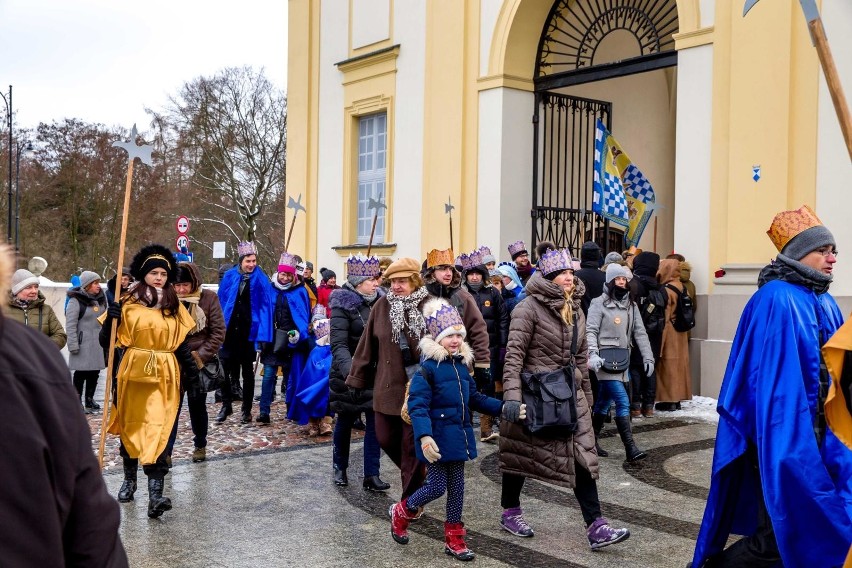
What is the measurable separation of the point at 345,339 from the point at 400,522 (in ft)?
6.66

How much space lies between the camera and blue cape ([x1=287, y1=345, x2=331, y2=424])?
906cm

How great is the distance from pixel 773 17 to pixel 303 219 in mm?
10870

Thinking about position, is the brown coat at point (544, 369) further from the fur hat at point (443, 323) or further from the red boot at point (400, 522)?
the red boot at point (400, 522)

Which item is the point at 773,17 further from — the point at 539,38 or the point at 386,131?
the point at 386,131

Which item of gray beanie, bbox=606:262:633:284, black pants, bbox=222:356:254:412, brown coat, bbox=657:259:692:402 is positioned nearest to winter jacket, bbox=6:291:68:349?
black pants, bbox=222:356:254:412

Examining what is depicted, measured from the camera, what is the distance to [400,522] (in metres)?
5.55

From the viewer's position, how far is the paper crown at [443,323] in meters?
5.38

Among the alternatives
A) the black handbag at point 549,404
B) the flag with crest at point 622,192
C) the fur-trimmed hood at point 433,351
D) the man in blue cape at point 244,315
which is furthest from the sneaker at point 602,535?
the flag with crest at point 622,192

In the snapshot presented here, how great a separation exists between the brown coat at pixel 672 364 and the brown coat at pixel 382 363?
4.93 meters

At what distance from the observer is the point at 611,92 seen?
16469 millimetres

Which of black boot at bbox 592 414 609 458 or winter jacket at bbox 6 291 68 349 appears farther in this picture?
winter jacket at bbox 6 291 68 349

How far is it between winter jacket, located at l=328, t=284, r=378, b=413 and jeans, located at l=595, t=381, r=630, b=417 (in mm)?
2125

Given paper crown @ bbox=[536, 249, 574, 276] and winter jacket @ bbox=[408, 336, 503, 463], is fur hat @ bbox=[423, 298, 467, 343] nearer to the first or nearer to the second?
winter jacket @ bbox=[408, 336, 503, 463]

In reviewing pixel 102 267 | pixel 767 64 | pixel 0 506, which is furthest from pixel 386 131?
pixel 102 267
